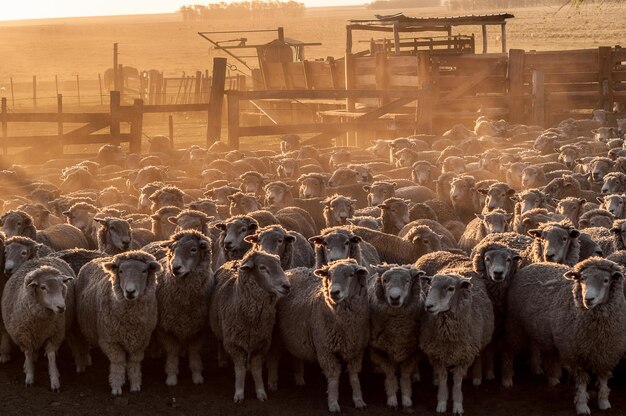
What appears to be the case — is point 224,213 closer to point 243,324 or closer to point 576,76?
point 243,324

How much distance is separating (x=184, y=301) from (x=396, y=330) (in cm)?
217

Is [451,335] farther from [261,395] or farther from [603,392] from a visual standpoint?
[261,395]

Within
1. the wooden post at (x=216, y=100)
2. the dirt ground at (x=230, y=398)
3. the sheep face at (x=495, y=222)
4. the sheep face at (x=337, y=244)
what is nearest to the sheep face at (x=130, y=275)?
the dirt ground at (x=230, y=398)

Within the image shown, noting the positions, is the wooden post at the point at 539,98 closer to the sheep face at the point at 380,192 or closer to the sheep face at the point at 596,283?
the sheep face at the point at 380,192

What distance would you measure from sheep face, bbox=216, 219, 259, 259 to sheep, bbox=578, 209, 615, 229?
14.1ft

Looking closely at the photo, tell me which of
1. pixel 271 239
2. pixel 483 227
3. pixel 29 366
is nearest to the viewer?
pixel 29 366

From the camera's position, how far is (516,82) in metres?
23.1

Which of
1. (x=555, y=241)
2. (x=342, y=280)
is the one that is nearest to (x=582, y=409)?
(x=555, y=241)

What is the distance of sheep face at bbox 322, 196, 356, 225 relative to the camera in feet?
40.4

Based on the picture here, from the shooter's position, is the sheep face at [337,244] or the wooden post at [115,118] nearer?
the sheep face at [337,244]

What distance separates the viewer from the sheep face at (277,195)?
44.5ft

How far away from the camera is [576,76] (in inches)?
984

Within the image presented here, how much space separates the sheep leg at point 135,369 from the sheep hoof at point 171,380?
28 centimetres

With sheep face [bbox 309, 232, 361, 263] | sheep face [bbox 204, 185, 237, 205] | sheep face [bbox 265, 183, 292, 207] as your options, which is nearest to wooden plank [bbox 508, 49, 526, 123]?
sheep face [bbox 265, 183, 292, 207]
